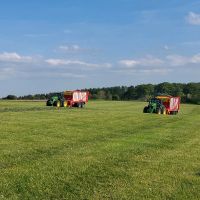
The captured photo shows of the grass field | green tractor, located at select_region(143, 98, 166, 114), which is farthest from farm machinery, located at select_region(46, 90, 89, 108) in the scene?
the grass field

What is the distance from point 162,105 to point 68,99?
37.2ft

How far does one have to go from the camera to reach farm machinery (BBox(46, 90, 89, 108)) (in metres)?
54.9

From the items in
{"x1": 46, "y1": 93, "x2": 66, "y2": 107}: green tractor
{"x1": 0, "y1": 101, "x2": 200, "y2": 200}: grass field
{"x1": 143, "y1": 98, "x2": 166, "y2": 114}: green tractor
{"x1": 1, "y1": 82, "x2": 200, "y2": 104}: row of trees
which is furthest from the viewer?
{"x1": 1, "y1": 82, "x2": 200, "y2": 104}: row of trees

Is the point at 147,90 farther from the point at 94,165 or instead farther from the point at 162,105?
the point at 94,165

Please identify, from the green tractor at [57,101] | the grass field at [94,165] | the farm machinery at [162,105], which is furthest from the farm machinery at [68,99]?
the grass field at [94,165]

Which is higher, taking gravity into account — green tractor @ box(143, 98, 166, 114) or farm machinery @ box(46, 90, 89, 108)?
farm machinery @ box(46, 90, 89, 108)

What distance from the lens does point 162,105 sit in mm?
52094

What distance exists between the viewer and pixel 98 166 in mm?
→ 13836

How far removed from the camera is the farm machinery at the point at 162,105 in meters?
50.6

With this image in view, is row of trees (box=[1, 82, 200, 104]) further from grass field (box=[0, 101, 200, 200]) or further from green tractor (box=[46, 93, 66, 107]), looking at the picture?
grass field (box=[0, 101, 200, 200])

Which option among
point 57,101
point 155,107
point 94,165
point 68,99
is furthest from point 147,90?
point 94,165

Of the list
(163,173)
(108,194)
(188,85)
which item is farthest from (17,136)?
(188,85)

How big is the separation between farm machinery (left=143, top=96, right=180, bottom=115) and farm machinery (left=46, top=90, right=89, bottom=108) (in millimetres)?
9090

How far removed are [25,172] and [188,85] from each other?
148m
